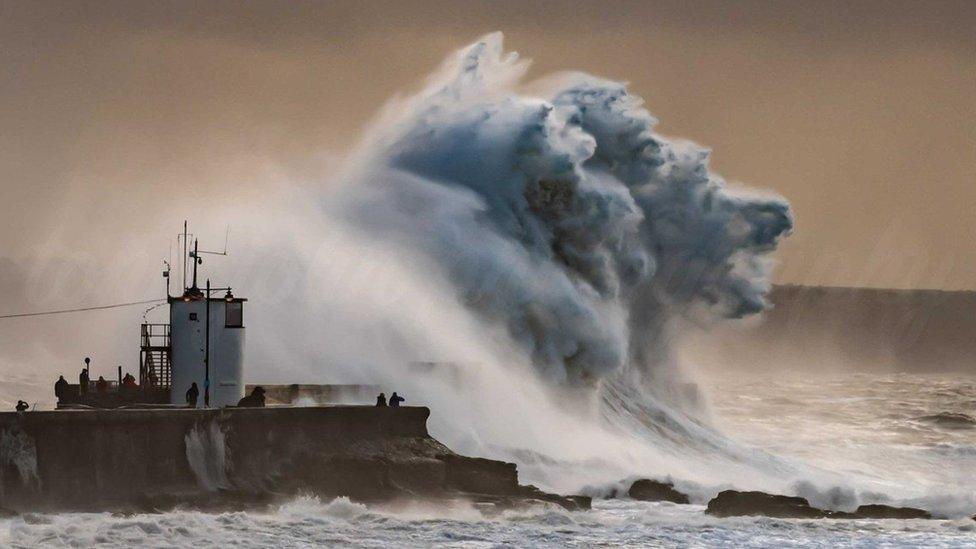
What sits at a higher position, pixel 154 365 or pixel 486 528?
pixel 154 365

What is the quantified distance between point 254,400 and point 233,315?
3.71 ft

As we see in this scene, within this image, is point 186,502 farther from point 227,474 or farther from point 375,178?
point 375,178

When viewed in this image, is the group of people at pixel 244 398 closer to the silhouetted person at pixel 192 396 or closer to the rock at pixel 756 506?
the silhouetted person at pixel 192 396

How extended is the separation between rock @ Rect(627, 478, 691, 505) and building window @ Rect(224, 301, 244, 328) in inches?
244

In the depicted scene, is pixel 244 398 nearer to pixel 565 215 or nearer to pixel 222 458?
pixel 222 458

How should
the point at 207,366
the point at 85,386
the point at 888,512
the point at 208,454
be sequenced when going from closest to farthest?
the point at 208,454, the point at 207,366, the point at 85,386, the point at 888,512

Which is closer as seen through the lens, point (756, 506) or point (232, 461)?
point (232, 461)

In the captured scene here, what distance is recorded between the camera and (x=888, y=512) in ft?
95.3

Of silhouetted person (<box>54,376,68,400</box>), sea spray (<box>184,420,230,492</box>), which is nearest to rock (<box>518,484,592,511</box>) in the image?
sea spray (<box>184,420,230,492</box>)

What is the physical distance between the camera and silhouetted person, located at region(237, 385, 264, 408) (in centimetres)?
2691

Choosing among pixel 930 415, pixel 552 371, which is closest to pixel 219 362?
pixel 552 371

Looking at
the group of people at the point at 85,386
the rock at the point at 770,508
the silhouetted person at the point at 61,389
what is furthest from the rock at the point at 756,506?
the silhouetted person at the point at 61,389

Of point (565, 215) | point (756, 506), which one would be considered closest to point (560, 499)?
point (756, 506)

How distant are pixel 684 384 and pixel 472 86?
734cm
